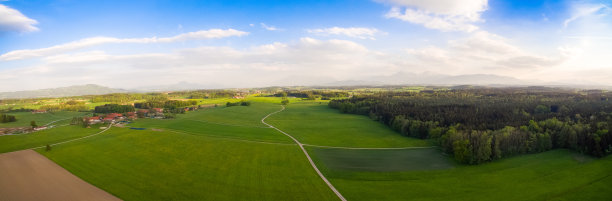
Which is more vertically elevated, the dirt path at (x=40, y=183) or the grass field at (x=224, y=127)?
the grass field at (x=224, y=127)

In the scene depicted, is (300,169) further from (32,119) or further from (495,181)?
(32,119)

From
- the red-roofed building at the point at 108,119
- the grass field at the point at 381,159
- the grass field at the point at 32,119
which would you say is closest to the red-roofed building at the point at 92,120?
the red-roofed building at the point at 108,119

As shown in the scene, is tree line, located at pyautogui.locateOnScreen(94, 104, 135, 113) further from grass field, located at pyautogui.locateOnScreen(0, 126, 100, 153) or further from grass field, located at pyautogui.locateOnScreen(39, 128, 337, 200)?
grass field, located at pyautogui.locateOnScreen(39, 128, 337, 200)

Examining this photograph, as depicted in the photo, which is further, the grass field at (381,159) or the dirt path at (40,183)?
the grass field at (381,159)

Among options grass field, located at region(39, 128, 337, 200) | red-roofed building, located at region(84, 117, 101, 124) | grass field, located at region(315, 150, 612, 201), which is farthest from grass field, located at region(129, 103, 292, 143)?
grass field, located at region(315, 150, 612, 201)

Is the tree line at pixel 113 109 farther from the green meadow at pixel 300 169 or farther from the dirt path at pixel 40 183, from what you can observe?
the dirt path at pixel 40 183

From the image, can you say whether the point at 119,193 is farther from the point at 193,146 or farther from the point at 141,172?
the point at 193,146

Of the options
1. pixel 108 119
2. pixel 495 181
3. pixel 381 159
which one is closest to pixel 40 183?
pixel 381 159

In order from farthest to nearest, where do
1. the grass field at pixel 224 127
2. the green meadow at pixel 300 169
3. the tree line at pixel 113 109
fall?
the tree line at pixel 113 109
the grass field at pixel 224 127
the green meadow at pixel 300 169

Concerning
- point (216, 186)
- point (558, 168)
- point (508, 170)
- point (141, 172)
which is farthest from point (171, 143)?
point (558, 168)
